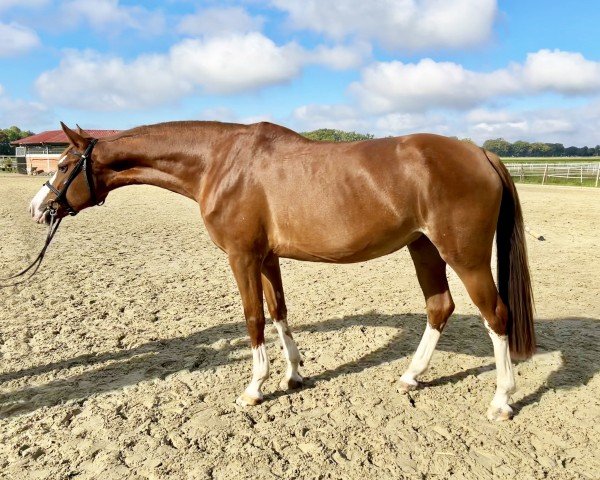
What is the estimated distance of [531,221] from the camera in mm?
12320

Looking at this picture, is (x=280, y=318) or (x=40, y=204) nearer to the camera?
(x=40, y=204)

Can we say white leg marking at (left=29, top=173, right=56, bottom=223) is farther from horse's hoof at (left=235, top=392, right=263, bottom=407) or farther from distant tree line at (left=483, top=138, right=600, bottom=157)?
distant tree line at (left=483, top=138, right=600, bottom=157)

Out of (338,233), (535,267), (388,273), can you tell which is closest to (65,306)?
(338,233)

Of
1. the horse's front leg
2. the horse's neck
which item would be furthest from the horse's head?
the horse's front leg

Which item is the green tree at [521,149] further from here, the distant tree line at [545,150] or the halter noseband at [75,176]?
the halter noseband at [75,176]

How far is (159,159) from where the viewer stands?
375 centimetres

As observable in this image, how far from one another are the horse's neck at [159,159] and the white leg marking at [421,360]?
2257 mm

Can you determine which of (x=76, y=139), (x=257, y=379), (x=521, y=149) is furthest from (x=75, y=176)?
(x=521, y=149)

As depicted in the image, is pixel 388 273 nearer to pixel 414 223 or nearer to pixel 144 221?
pixel 414 223

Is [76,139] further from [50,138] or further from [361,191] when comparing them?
[50,138]

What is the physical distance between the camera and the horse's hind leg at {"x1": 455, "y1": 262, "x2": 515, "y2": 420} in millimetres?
3266

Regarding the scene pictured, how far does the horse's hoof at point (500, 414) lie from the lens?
3.25m

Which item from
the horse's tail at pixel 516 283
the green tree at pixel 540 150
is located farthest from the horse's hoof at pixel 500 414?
the green tree at pixel 540 150

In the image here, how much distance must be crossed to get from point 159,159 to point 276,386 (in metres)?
2.09
